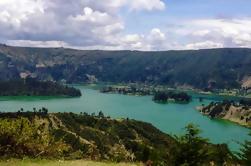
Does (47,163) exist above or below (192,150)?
below

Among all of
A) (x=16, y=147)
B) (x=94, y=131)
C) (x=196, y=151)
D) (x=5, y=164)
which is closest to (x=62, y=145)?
(x=16, y=147)

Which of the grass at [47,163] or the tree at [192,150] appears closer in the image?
the tree at [192,150]

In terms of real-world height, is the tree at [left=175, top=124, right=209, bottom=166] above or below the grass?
above

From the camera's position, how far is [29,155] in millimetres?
25406

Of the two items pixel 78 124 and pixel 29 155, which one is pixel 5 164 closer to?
pixel 29 155

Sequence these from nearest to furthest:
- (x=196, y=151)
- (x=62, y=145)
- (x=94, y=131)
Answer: (x=196, y=151) < (x=62, y=145) < (x=94, y=131)

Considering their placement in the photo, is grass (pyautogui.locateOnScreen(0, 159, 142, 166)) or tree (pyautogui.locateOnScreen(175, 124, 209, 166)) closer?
tree (pyautogui.locateOnScreen(175, 124, 209, 166))

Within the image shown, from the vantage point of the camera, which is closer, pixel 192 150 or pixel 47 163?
pixel 192 150

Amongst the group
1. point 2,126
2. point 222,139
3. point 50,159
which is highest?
point 2,126

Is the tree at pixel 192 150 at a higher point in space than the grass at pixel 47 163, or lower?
higher

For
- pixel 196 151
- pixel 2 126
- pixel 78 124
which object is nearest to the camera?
pixel 196 151

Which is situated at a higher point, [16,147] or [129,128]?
[16,147]

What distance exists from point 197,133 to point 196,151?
0.81 metres

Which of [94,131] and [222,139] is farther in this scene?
[222,139]
